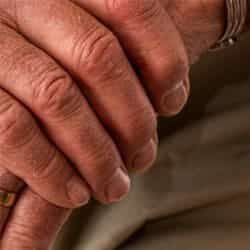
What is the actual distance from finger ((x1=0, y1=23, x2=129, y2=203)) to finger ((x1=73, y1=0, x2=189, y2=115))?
72 mm

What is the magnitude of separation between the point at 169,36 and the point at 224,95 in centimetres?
29

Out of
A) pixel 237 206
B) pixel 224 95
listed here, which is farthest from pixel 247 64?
pixel 237 206

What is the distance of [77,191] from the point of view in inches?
23.5

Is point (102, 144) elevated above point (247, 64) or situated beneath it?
elevated above

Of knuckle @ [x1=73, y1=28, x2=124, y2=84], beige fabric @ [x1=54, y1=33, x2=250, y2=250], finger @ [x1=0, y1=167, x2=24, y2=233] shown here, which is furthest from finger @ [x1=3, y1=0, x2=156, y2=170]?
beige fabric @ [x1=54, y1=33, x2=250, y2=250]

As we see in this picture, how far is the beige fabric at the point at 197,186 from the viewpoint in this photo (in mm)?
781

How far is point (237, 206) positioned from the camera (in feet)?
2.56

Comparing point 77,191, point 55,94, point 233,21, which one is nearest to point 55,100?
point 55,94

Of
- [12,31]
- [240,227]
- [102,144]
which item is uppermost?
[12,31]

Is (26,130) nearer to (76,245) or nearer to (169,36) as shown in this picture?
(169,36)

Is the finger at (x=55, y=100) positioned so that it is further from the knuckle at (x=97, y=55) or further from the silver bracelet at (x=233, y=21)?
the silver bracelet at (x=233, y=21)

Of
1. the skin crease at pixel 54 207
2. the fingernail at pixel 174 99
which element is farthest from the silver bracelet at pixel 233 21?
the fingernail at pixel 174 99

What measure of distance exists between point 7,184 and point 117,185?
0.12 m

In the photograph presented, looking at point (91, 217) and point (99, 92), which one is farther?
point (91, 217)
